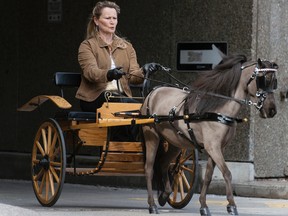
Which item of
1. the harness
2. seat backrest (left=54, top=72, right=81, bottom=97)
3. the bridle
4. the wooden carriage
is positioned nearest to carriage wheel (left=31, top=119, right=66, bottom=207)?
the wooden carriage

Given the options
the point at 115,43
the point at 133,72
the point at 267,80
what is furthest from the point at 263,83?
the point at 115,43

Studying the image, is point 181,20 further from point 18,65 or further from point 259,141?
point 18,65

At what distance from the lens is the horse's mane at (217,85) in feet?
36.0

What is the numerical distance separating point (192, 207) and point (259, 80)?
265 centimetres

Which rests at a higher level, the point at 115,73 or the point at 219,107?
the point at 115,73

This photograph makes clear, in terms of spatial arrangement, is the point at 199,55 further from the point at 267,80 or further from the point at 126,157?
the point at 267,80

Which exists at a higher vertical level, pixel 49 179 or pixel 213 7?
pixel 213 7

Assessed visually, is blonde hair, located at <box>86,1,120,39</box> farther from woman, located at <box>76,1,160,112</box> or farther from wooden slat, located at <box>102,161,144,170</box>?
wooden slat, located at <box>102,161,144,170</box>

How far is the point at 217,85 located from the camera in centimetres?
1102

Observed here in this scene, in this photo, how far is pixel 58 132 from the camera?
12.1 m

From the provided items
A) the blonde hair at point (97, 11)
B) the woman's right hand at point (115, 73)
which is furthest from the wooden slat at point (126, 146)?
the blonde hair at point (97, 11)

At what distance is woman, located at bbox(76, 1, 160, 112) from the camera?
40.4 feet

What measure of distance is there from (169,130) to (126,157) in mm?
→ 746

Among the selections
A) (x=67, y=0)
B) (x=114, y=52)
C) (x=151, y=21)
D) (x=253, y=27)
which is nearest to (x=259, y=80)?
(x=114, y=52)
